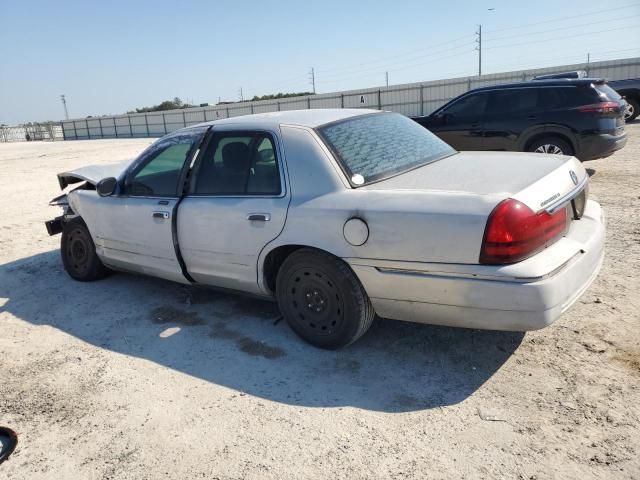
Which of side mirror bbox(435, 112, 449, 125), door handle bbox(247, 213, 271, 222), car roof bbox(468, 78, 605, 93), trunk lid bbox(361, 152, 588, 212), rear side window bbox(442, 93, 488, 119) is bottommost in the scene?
door handle bbox(247, 213, 271, 222)

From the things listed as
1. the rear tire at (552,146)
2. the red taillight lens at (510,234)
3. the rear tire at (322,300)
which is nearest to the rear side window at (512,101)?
the rear tire at (552,146)

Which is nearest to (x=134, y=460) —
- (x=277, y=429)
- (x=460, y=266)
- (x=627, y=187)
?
(x=277, y=429)

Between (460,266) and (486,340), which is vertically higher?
(460,266)

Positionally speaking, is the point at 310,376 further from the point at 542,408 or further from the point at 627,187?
the point at 627,187

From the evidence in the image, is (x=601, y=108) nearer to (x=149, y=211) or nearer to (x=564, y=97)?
(x=564, y=97)

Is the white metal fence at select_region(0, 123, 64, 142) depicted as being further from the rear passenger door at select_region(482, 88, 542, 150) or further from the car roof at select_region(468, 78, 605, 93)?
the car roof at select_region(468, 78, 605, 93)

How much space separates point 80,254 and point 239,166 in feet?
8.14

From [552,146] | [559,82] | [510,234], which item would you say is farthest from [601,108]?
[510,234]

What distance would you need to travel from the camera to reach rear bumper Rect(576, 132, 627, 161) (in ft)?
26.0

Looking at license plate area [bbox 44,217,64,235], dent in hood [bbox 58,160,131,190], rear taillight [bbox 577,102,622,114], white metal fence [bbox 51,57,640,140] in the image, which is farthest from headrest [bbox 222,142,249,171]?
white metal fence [bbox 51,57,640,140]

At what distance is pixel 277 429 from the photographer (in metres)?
2.66

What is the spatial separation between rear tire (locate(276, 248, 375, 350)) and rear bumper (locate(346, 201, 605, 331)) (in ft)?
0.37

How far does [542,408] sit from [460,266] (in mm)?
852

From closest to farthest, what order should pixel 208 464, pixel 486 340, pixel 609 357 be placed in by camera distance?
pixel 208 464, pixel 609 357, pixel 486 340
